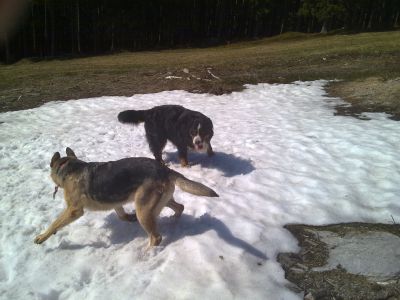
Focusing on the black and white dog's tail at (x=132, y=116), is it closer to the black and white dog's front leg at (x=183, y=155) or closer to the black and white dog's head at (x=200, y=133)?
the black and white dog's front leg at (x=183, y=155)

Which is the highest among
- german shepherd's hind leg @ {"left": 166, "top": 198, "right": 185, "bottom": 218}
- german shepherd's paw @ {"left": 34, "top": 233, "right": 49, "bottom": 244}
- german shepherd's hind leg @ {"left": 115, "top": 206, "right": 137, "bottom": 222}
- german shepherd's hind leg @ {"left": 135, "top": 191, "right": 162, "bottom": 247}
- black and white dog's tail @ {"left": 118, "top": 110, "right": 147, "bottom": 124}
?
black and white dog's tail @ {"left": 118, "top": 110, "right": 147, "bottom": 124}

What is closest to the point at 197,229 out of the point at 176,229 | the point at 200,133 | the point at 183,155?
the point at 176,229

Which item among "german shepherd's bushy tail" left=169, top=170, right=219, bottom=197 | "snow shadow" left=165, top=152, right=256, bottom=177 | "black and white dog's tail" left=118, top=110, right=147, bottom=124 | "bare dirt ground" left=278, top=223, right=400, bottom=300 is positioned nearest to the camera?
"bare dirt ground" left=278, top=223, right=400, bottom=300

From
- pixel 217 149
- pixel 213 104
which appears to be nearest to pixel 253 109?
pixel 213 104

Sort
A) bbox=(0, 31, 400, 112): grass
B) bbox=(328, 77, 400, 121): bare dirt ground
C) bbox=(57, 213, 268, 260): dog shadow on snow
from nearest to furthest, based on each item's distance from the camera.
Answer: bbox=(57, 213, 268, 260): dog shadow on snow → bbox=(328, 77, 400, 121): bare dirt ground → bbox=(0, 31, 400, 112): grass

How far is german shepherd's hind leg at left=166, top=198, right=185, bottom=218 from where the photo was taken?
5559 millimetres

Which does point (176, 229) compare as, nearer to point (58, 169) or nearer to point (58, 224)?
point (58, 224)

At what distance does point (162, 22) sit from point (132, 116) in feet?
129

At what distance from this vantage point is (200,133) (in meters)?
7.22

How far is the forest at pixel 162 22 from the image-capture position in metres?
36.3

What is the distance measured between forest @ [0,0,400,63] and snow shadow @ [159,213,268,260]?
33229 millimetres

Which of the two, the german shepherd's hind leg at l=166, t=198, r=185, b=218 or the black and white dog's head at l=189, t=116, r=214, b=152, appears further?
the black and white dog's head at l=189, t=116, r=214, b=152

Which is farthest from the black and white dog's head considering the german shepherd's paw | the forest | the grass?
the forest

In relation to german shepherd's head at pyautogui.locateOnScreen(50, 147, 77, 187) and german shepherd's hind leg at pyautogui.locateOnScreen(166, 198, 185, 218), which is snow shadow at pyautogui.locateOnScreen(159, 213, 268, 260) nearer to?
german shepherd's hind leg at pyautogui.locateOnScreen(166, 198, 185, 218)
